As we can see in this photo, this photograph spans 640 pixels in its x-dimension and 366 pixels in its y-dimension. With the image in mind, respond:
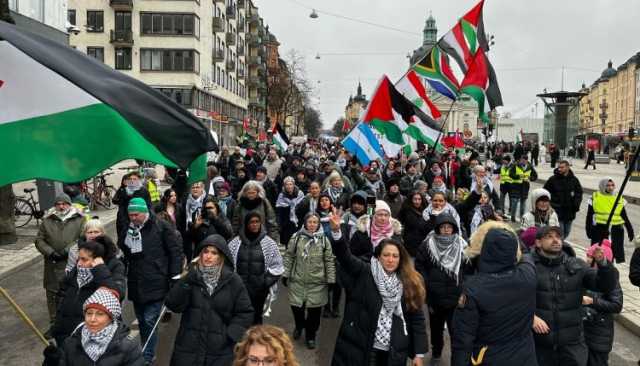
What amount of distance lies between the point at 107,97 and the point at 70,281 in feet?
6.82

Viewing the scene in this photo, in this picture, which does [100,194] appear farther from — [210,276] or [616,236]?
[210,276]

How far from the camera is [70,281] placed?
15.3 ft

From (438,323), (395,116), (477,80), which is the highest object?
(477,80)

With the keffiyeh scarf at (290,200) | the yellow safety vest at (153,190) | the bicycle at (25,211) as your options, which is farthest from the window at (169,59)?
the keffiyeh scarf at (290,200)

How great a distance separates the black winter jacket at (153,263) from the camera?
566cm

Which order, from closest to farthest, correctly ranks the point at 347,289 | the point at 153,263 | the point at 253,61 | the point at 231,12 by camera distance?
1. the point at 347,289
2. the point at 153,263
3. the point at 231,12
4. the point at 253,61

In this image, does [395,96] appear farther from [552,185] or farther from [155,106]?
[155,106]

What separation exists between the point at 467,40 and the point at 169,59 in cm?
3719

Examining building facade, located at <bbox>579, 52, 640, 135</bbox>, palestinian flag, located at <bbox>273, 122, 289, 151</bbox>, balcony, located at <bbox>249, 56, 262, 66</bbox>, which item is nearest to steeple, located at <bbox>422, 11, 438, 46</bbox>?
building facade, located at <bbox>579, 52, 640, 135</bbox>

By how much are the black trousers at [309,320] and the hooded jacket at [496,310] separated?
2824 millimetres

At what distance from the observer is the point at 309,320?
632cm

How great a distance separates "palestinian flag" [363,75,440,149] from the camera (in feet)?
35.2

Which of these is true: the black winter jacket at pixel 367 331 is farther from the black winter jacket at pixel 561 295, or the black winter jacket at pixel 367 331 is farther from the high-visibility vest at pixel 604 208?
the high-visibility vest at pixel 604 208

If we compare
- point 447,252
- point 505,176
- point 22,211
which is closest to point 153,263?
point 447,252
